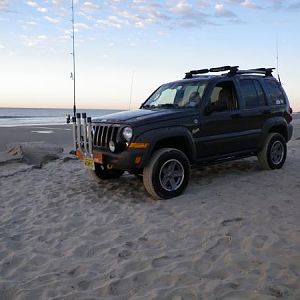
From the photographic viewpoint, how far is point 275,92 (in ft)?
28.7

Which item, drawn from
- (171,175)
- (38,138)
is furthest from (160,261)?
(38,138)

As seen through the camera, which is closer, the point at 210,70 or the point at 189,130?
the point at 189,130

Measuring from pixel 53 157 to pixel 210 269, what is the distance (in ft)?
24.4

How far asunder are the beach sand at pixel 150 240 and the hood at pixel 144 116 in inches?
48.5

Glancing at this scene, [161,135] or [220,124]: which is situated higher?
[220,124]

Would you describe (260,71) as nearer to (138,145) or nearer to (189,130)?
(189,130)

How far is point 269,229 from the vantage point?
4.97m

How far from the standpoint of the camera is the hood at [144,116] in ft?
21.4

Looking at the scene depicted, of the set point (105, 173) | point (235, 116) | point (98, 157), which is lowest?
point (105, 173)

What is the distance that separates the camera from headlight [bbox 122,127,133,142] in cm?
643

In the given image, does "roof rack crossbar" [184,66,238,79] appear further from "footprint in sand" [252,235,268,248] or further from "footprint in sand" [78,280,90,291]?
"footprint in sand" [78,280,90,291]

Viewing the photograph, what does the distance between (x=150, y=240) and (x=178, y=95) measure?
12.0 ft

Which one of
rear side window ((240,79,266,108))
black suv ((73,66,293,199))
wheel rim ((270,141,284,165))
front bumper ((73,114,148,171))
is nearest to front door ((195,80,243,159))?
black suv ((73,66,293,199))

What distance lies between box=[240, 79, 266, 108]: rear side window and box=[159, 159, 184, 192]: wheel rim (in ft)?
7.25
